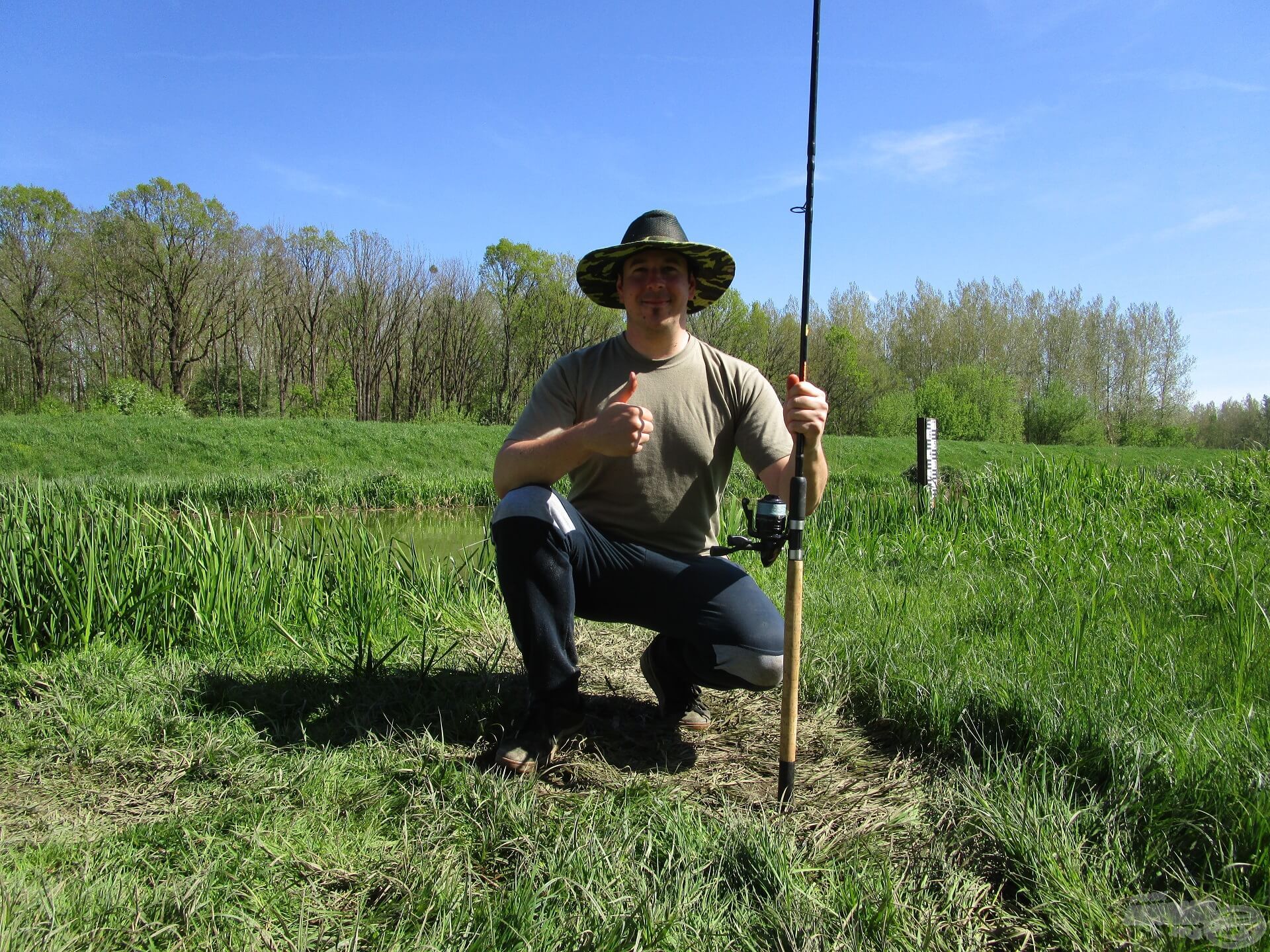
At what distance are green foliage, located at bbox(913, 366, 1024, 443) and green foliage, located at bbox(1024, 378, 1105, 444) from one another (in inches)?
35.6

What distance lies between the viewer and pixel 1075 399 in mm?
32531

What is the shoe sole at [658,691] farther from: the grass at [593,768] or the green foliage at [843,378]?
the green foliage at [843,378]

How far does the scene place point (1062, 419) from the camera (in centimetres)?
3256

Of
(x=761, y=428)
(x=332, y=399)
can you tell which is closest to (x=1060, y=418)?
(x=332, y=399)

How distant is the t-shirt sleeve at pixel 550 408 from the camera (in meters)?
2.35

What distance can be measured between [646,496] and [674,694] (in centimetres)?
62

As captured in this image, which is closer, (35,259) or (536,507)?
(536,507)

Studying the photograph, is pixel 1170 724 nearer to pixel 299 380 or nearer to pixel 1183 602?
pixel 1183 602

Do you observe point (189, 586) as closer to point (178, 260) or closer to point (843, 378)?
point (178, 260)

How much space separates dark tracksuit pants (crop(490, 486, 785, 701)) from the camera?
86.5 inches

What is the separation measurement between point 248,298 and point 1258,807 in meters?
27.8

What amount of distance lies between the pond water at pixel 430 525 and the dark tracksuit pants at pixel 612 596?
378 centimetres

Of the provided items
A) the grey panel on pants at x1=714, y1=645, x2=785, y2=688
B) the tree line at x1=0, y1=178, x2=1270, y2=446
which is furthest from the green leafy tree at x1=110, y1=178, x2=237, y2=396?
the grey panel on pants at x1=714, y1=645, x2=785, y2=688

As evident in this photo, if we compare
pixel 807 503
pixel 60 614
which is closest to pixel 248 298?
pixel 60 614
